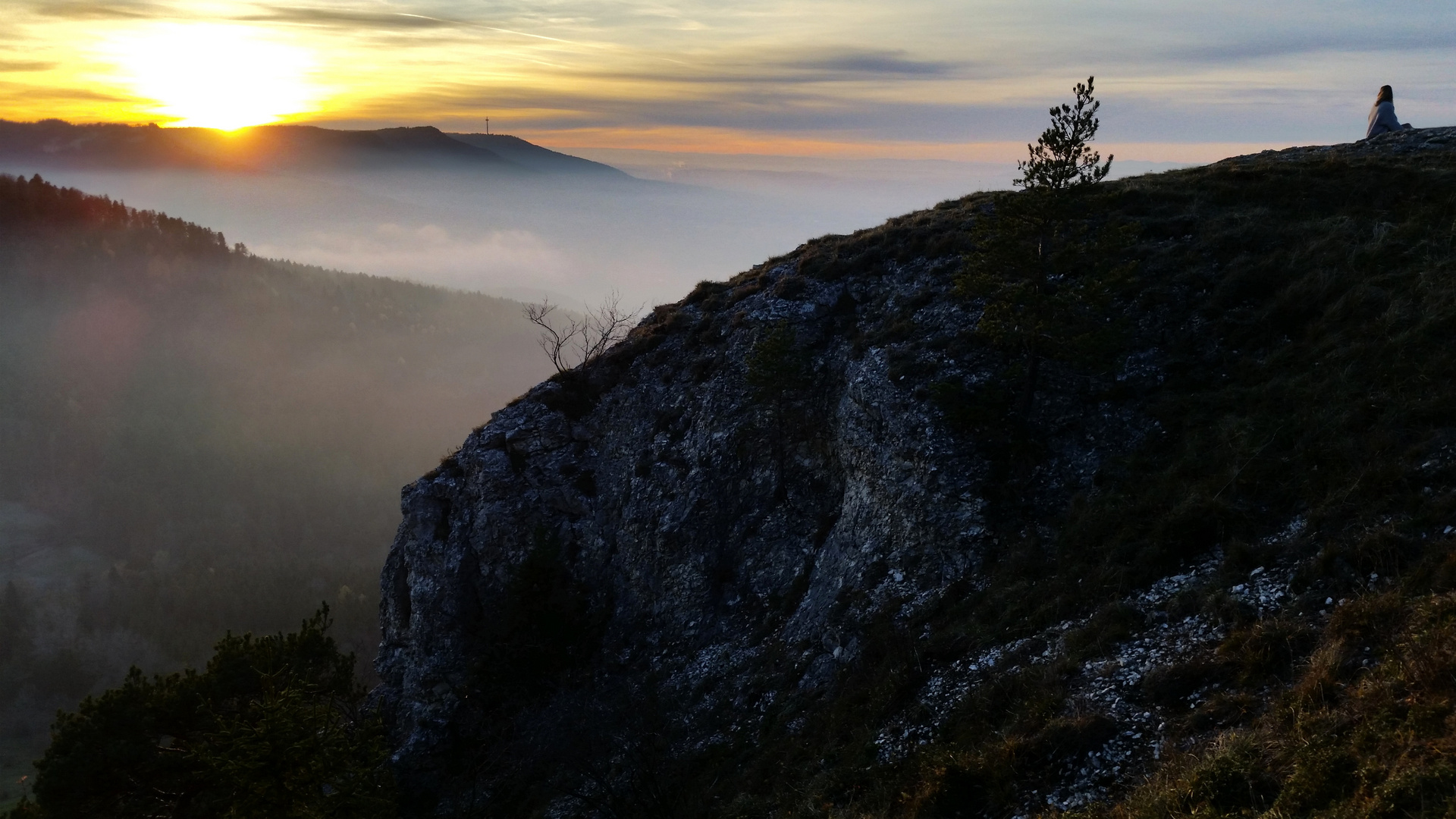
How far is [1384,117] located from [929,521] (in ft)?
135

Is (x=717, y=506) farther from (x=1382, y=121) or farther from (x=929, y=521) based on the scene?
(x=1382, y=121)

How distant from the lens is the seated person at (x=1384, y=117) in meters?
41.9

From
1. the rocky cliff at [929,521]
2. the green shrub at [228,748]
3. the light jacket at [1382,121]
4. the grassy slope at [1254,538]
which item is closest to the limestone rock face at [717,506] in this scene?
the rocky cliff at [929,521]

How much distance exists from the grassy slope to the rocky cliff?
11 centimetres

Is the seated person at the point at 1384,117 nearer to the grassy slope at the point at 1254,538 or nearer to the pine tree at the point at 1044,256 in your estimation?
the grassy slope at the point at 1254,538

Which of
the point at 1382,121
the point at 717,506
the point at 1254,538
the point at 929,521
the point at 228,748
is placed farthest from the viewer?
the point at 1382,121

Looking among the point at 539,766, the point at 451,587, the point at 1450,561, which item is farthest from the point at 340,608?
the point at 1450,561

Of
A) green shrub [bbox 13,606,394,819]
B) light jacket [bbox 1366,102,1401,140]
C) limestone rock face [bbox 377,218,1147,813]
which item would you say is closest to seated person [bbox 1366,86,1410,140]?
light jacket [bbox 1366,102,1401,140]

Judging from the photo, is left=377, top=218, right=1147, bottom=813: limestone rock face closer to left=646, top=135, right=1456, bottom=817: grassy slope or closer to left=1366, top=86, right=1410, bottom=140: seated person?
left=646, top=135, right=1456, bottom=817: grassy slope

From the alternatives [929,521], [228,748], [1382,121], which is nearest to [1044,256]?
[929,521]

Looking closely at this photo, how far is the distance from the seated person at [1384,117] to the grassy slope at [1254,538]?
9.26 m

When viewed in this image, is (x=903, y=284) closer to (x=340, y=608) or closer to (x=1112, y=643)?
(x=1112, y=643)

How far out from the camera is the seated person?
138 feet

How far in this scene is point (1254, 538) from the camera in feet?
57.5
